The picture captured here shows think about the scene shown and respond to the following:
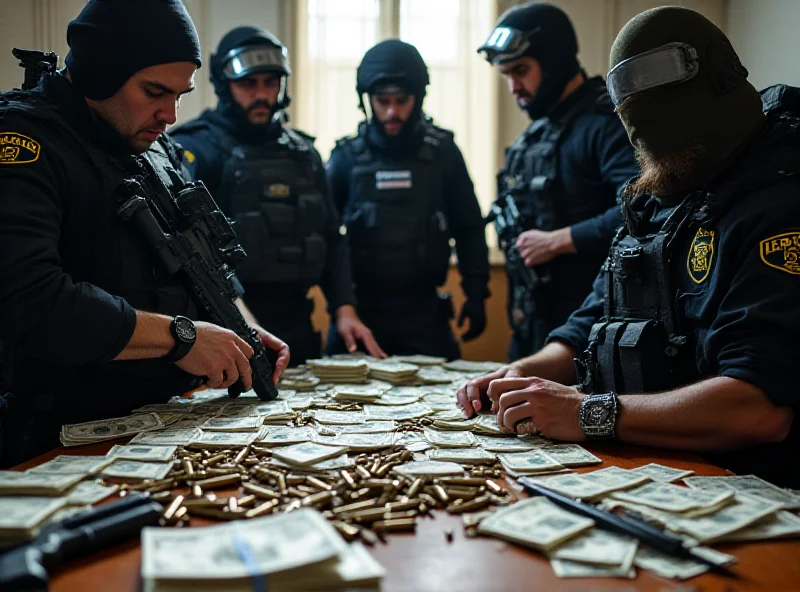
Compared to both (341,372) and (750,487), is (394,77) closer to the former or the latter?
(341,372)

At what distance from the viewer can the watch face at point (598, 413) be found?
74.2 inches

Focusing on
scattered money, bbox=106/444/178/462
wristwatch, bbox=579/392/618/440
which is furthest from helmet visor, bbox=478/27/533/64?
scattered money, bbox=106/444/178/462

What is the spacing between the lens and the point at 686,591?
3.55ft

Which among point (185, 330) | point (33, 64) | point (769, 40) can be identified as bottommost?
point (185, 330)

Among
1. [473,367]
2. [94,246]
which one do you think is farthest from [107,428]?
[473,367]

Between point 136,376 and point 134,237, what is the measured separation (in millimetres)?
450

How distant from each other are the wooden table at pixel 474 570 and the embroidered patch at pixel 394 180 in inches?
116

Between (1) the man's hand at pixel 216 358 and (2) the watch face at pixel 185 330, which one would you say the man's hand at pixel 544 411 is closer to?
(1) the man's hand at pixel 216 358

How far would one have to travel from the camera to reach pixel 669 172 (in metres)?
2.10

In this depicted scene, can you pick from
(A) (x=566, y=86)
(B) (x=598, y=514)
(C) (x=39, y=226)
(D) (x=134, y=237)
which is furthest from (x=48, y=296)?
(A) (x=566, y=86)

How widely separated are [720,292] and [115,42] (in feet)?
6.38

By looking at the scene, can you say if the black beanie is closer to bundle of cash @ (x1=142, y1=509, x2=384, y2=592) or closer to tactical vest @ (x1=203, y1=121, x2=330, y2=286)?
tactical vest @ (x1=203, y1=121, x2=330, y2=286)

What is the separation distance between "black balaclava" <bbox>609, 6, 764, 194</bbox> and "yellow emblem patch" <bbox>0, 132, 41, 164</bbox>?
5.73 feet

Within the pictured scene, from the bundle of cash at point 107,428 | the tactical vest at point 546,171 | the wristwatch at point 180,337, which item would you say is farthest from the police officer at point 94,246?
the tactical vest at point 546,171
